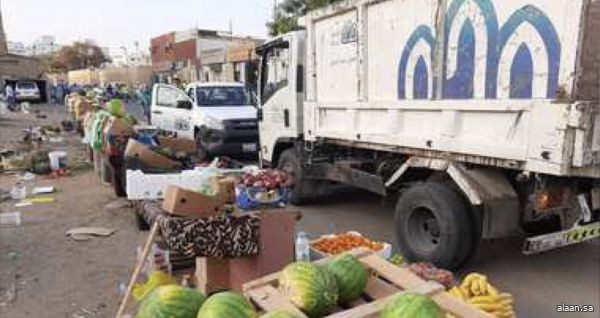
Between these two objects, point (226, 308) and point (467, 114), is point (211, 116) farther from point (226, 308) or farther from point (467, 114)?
point (226, 308)

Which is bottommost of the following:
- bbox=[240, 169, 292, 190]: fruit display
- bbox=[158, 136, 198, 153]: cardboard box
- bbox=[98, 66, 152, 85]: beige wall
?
bbox=[158, 136, 198, 153]: cardboard box

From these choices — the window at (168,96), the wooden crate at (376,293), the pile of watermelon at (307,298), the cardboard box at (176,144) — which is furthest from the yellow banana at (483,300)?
the window at (168,96)

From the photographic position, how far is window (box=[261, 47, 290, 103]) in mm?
8594

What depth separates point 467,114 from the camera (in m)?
5.45

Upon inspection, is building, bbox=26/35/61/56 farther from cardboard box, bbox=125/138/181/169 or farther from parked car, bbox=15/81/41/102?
cardboard box, bbox=125/138/181/169

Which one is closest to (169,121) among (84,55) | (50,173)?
(50,173)

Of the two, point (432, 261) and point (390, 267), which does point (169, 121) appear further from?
point (390, 267)

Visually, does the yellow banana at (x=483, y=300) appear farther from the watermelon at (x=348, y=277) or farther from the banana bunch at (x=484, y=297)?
the watermelon at (x=348, y=277)

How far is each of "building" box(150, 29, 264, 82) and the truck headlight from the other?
727 inches

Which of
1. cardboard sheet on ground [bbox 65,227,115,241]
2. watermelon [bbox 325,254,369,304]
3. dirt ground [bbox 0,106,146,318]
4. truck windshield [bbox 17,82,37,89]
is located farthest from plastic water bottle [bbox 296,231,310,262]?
truck windshield [bbox 17,82,37,89]

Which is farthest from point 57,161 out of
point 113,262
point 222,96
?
point 113,262

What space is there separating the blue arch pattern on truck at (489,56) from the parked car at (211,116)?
7052mm

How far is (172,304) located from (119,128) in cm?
665

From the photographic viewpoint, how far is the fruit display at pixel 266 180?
16.2ft
